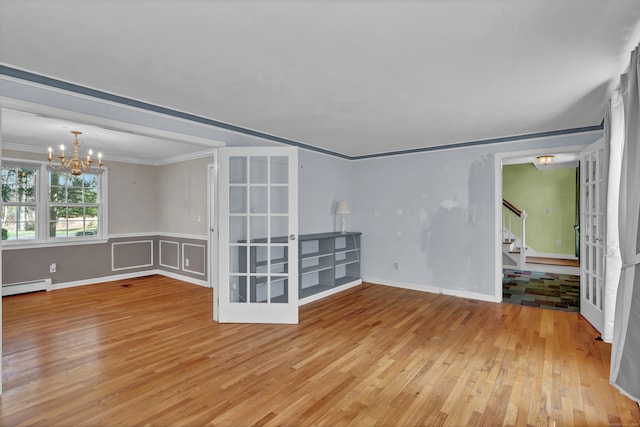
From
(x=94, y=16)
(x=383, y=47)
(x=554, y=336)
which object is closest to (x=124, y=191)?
(x=94, y=16)

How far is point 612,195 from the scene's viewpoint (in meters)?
3.00

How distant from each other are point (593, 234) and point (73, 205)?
8.02 m

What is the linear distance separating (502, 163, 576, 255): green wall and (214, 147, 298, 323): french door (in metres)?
6.96

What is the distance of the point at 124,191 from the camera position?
6.52m

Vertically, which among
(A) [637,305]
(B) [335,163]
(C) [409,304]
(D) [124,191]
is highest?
(B) [335,163]

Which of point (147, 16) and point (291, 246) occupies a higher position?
point (147, 16)

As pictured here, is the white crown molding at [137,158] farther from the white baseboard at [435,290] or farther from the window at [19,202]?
the white baseboard at [435,290]

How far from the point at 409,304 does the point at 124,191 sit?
5.77 metres

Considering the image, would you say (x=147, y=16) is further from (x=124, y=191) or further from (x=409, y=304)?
(x=124, y=191)

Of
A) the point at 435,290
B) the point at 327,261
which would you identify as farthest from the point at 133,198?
the point at 435,290

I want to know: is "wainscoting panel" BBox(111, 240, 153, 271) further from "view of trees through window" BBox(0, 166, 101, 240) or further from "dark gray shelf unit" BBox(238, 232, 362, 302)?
"dark gray shelf unit" BBox(238, 232, 362, 302)

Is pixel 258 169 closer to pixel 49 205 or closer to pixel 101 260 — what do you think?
pixel 101 260

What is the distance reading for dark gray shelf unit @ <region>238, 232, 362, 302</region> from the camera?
4184 mm

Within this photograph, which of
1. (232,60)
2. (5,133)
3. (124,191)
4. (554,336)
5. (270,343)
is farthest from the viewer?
(124,191)
